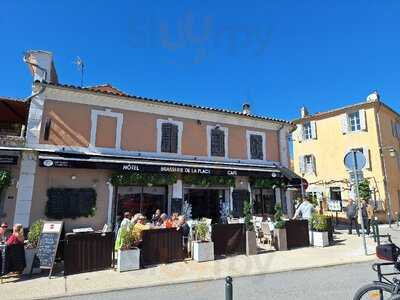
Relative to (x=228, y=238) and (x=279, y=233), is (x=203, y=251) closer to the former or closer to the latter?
(x=228, y=238)

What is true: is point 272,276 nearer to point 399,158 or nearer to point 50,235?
point 50,235

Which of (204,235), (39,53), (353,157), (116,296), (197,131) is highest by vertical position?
(39,53)

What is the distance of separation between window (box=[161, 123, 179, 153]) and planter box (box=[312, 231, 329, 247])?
6525 mm

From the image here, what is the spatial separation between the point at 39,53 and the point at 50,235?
26.4ft

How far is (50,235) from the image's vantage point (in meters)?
7.95

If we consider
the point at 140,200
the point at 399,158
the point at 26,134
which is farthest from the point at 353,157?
the point at 399,158

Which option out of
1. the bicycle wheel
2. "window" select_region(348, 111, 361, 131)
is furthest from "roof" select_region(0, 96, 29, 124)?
"window" select_region(348, 111, 361, 131)

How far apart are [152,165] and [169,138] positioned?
2125mm

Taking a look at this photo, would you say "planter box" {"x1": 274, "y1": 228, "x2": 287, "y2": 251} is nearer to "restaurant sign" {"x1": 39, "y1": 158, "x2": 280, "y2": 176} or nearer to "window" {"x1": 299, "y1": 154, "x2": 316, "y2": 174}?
"restaurant sign" {"x1": 39, "y1": 158, "x2": 280, "y2": 176}

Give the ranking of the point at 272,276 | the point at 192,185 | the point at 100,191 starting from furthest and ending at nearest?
1. the point at 192,185
2. the point at 100,191
3. the point at 272,276

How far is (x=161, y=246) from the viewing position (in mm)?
8742

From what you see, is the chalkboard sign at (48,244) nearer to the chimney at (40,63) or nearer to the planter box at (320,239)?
the chimney at (40,63)

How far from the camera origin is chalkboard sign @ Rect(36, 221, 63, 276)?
7602mm

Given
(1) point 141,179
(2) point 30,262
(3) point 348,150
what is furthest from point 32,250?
(3) point 348,150
